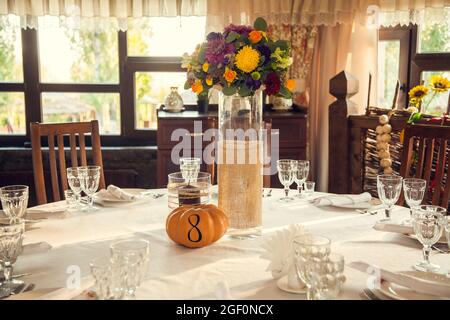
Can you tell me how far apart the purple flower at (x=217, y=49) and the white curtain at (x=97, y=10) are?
2298mm

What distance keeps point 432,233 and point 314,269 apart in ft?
1.35

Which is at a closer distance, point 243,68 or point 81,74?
point 243,68

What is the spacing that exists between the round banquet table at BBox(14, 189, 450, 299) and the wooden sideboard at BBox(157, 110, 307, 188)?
1547mm

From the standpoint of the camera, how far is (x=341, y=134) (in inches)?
114

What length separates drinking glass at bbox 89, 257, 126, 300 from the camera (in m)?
1.02

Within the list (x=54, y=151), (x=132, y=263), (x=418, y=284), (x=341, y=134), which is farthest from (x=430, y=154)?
(x=54, y=151)

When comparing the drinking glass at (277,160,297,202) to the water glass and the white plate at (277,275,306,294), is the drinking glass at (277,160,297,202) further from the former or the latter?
the white plate at (277,275,306,294)

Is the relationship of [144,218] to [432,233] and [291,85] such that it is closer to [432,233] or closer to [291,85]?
[291,85]

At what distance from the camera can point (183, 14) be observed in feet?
12.1

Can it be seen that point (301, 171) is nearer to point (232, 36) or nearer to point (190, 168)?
point (190, 168)

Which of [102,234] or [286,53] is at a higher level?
[286,53]

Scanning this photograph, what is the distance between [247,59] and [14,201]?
0.79 metres

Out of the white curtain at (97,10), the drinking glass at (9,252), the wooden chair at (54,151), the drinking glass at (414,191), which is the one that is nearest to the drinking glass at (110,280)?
the drinking glass at (9,252)
